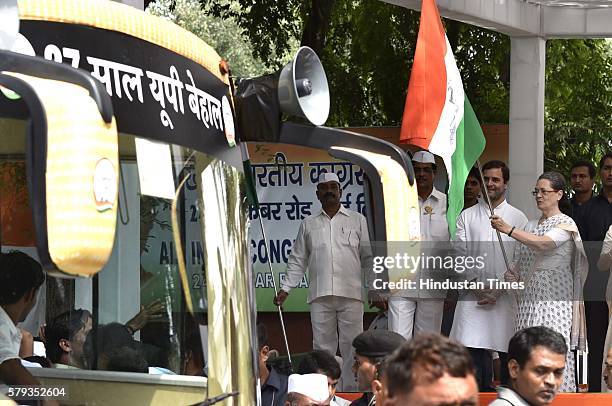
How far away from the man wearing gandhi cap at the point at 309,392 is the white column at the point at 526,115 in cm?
756

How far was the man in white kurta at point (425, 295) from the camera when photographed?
394 inches

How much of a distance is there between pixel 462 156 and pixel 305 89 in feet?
15.5

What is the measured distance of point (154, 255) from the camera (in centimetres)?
450

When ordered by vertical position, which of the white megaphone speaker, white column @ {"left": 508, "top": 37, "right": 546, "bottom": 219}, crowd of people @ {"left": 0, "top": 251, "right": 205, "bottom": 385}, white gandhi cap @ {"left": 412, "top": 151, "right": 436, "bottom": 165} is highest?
white column @ {"left": 508, "top": 37, "right": 546, "bottom": 219}

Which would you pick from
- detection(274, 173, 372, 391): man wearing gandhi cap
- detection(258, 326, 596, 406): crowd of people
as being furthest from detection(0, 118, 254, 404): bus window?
detection(274, 173, 372, 391): man wearing gandhi cap

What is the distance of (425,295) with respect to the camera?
32.6 ft

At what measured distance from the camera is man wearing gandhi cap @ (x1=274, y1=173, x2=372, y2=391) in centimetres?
1127

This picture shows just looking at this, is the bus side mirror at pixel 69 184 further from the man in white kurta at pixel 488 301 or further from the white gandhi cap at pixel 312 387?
the man in white kurta at pixel 488 301

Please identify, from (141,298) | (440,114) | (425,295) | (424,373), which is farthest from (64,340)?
(425,295)

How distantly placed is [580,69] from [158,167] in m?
15.7

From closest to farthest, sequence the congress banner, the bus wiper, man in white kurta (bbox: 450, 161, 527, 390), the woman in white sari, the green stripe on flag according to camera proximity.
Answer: the bus wiper → the green stripe on flag → the woman in white sari → man in white kurta (bbox: 450, 161, 527, 390) → the congress banner

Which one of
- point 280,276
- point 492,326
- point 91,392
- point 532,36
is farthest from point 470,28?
point 91,392

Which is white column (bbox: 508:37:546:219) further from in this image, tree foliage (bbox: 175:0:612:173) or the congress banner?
tree foliage (bbox: 175:0:612:173)

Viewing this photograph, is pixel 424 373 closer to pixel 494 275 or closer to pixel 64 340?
pixel 64 340
